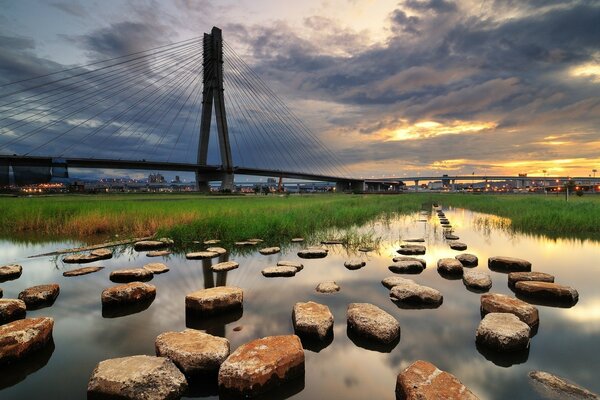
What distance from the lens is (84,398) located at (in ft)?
6.64

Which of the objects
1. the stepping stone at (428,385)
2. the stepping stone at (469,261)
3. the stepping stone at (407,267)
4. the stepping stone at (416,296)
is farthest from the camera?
the stepping stone at (469,261)

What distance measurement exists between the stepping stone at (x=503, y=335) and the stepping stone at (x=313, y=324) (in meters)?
1.28

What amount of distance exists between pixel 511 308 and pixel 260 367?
2567 millimetres

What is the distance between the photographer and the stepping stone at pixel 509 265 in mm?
5254

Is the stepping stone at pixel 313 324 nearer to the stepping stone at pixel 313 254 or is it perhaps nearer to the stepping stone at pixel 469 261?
the stepping stone at pixel 313 254

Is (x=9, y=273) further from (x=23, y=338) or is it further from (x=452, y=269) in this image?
(x=452, y=269)

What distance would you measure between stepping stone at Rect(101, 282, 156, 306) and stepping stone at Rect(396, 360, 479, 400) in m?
3.06

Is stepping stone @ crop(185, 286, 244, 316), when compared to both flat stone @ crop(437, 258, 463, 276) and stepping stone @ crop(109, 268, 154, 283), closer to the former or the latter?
stepping stone @ crop(109, 268, 154, 283)

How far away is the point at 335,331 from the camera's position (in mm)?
2885

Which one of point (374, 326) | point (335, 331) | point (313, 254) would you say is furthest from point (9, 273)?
point (374, 326)

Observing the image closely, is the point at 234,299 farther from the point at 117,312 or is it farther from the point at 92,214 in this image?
the point at 92,214

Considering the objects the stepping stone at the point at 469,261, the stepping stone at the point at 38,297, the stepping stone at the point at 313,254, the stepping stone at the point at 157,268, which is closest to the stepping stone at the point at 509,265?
the stepping stone at the point at 469,261

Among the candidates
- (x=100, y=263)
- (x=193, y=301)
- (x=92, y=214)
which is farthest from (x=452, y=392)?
(x=92, y=214)

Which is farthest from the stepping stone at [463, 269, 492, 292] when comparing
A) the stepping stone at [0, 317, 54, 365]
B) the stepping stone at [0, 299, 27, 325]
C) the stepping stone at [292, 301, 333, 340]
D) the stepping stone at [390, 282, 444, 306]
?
the stepping stone at [0, 299, 27, 325]
